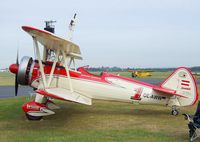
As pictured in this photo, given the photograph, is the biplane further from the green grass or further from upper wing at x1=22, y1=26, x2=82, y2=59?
the green grass

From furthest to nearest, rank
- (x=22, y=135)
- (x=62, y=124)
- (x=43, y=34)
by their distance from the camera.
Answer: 1. (x=62, y=124)
2. (x=43, y=34)
3. (x=22, y=135)

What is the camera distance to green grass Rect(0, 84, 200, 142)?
7484 mm

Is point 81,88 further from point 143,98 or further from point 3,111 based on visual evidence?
point 3,111

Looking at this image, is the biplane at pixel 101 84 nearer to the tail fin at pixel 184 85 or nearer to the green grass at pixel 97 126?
the tail fin at pixel 184 85

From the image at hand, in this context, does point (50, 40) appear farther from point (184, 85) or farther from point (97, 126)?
point (184, 85)

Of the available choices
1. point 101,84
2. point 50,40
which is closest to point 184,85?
point 101,84

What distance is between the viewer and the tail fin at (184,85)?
10977mm

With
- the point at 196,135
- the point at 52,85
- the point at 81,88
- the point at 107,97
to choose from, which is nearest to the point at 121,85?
the point at 107,97

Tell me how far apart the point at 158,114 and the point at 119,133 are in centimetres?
376

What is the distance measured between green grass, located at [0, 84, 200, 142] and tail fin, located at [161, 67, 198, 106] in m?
0.66

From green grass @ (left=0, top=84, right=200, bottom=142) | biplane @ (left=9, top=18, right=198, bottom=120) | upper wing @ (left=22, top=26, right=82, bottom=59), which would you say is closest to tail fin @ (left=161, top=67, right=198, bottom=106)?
biplane @ (left=9, top=18, right=198, bottom=120)

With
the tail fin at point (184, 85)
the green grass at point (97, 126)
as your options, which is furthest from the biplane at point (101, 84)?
the green grass at point (97, 126)

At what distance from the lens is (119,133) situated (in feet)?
26.3

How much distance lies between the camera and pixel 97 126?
9.17 metres
